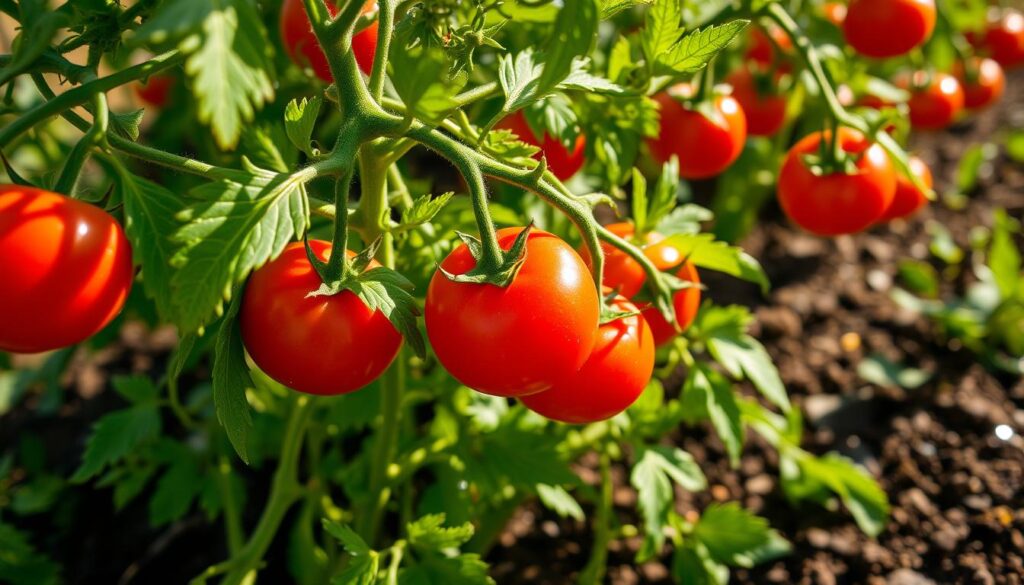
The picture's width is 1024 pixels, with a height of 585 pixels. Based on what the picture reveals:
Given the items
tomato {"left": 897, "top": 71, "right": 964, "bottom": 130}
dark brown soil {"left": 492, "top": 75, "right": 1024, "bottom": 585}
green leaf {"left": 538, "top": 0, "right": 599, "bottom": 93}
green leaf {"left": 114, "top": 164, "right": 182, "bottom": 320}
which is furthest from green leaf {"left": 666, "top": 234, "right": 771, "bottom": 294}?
tomato {"left": 897, "top": 71, "right": 964, "bottom": 130}

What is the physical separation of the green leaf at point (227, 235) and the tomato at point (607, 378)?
357 mm

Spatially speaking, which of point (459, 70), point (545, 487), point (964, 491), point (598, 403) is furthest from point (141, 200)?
point (964, 491)

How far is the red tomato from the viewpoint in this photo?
2.27m

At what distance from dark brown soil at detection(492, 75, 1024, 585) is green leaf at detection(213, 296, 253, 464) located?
922mm

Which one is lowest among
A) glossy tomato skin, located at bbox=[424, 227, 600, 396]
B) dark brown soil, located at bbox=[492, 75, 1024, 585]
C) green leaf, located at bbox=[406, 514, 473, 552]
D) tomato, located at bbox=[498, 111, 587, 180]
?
dark brown soil, located at bbox=[492, 75, 1024, 585]

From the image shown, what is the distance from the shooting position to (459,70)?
3.11ft

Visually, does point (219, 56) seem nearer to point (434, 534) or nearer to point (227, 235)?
point (227, 235)

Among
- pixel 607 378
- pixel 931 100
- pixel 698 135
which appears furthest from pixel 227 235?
pixel 931 100

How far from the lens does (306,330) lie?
90cm

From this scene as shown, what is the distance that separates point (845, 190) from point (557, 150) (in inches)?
20.5

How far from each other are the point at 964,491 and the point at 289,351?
4.78 ft

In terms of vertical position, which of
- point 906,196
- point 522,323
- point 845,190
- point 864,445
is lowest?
point 864,445

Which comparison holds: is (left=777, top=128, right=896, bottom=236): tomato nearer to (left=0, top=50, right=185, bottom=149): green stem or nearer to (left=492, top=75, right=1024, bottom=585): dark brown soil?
(left=492, top=75, right=1024, bottom=585): dark brown soil

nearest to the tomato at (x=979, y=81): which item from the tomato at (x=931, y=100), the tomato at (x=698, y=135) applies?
the tomato at (x=931, y=100)
